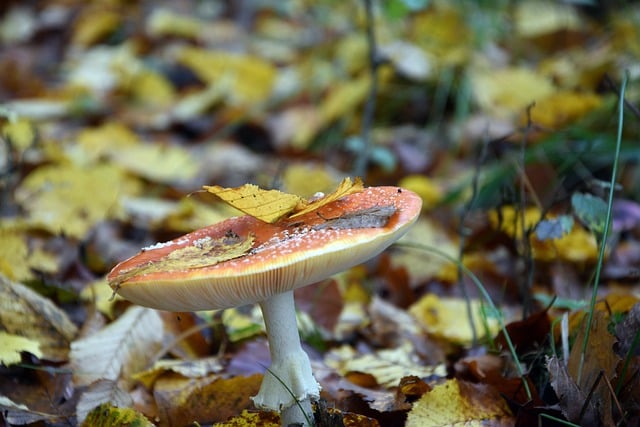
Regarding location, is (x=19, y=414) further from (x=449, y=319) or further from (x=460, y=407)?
(x=449, y=319)

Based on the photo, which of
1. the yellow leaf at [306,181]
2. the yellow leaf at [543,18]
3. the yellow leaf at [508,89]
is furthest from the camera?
the yellow leaf at [543,18]

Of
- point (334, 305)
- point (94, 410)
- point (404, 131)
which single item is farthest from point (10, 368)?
point (404, 131)

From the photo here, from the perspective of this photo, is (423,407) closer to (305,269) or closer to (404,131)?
(305,269)

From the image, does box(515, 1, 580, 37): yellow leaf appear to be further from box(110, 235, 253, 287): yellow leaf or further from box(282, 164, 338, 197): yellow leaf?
box(110, 235, 253, 287): yellow leaf

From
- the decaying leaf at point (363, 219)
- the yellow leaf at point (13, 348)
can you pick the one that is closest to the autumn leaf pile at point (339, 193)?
the yellow leaf at point (13, 348)

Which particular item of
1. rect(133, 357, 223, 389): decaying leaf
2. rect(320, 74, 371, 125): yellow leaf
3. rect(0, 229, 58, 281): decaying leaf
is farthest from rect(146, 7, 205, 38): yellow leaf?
rect(133, 357, 223, 389): decaying leaf

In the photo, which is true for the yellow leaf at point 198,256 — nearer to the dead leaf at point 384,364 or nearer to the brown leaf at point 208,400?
the brown leaf at point 208,400
